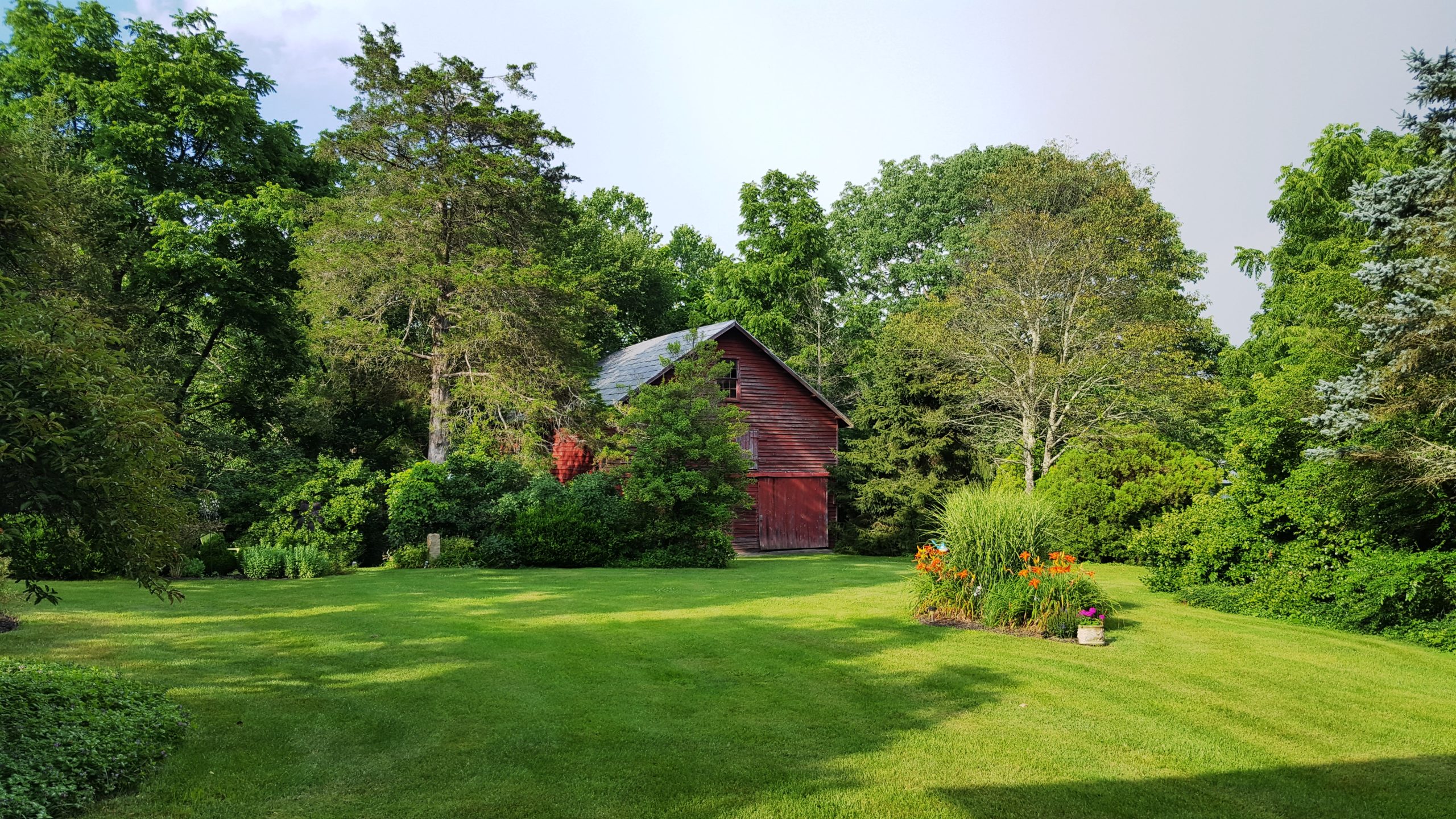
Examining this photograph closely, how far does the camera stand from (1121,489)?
778 inches

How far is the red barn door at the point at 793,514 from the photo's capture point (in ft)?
87.6

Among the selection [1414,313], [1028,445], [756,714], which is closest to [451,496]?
[756,714]

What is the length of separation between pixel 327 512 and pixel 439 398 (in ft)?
15.6

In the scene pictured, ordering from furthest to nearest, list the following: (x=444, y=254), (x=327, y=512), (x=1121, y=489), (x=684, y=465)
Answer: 1. (x=444, y=254)
2. (x=1121, y=489)
3. (x=684, y=465)
4. (x=327, y=512)

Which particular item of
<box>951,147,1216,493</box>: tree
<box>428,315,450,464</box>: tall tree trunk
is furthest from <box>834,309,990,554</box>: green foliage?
<box>428,315,450,464</box>: tall tree trunk

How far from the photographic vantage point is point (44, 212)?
5555 mm

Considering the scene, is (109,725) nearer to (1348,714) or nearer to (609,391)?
(1348,714)

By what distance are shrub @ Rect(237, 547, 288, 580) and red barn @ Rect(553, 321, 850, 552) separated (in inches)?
420

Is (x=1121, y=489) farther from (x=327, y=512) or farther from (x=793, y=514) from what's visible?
(x=327, y=512)

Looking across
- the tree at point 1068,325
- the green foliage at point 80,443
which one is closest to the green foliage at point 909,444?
the tree at point 1068,325

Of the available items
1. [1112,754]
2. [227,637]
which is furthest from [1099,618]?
[227,637]

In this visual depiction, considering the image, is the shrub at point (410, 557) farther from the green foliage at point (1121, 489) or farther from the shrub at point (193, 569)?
the green foliage at point (1121, 489)

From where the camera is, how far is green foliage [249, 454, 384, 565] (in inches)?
708

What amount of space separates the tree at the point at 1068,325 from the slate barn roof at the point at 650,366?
5519 mm
